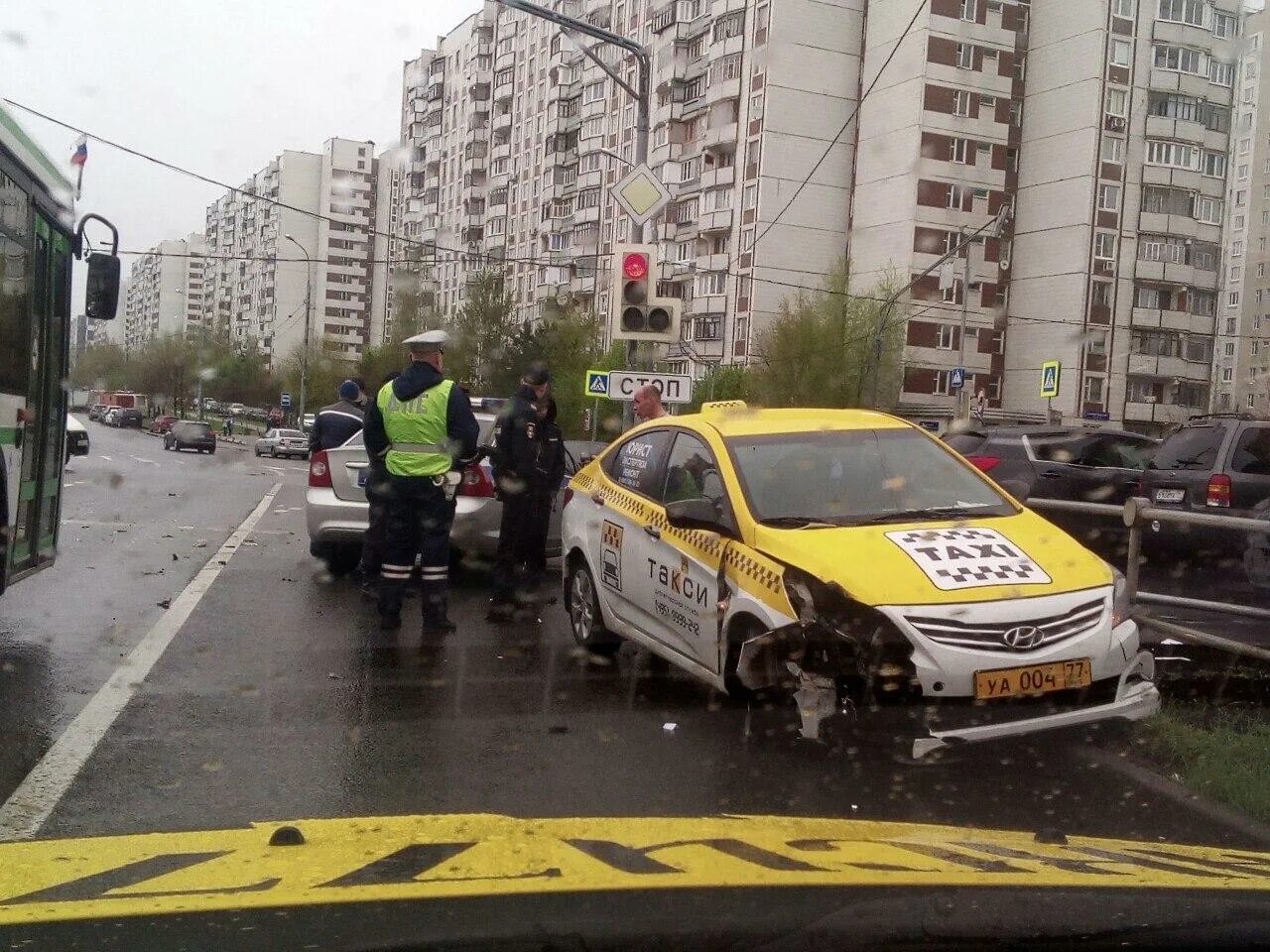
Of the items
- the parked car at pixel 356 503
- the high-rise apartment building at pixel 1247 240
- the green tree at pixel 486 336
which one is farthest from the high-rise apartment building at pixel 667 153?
the parked car at pixel 356 503

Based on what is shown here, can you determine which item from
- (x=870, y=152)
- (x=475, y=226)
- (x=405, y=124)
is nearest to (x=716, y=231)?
(x=870, y=152)

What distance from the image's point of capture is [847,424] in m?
7.48

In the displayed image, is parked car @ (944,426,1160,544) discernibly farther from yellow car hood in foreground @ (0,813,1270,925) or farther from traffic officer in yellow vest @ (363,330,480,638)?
yellow car hood in foreground @ (0,813,1270,925)

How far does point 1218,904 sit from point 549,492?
761 cm

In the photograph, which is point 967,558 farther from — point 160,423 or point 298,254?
point 160,423

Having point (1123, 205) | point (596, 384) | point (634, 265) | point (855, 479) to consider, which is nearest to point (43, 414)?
point (855, 479)

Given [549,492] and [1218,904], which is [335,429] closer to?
[549,492]

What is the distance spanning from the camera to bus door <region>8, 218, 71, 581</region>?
8961mm

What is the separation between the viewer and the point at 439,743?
6.06 m

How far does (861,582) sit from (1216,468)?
32.8 ft

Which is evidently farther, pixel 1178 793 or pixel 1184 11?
pixel 1184 11

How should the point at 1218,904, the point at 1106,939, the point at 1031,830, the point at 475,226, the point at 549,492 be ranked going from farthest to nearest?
the point at 475,226 < the point at 549,492 < the point at 1031,830 < the point at 1218,904 < the point at 1106,939

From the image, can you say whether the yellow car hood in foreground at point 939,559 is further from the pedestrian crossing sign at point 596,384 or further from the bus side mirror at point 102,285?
the pedestrian crossing sign at point 596,384

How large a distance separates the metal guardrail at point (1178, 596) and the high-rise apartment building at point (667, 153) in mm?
39340
